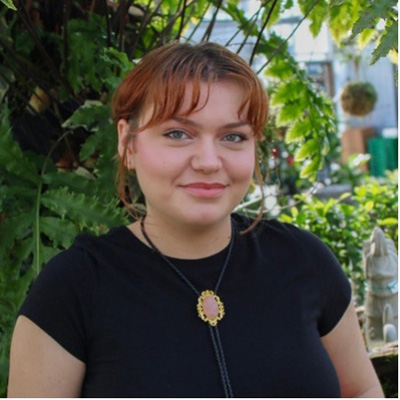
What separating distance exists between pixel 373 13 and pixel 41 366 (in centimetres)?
76

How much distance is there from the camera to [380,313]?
3451mm

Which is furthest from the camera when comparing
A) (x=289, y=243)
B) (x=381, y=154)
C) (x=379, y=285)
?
(x=381, y=154)

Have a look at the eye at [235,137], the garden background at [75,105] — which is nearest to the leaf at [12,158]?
the garden background at [75,105]

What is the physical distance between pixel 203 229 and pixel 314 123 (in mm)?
1307

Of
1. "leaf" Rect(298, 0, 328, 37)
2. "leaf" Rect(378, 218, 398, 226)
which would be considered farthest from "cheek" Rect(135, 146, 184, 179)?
"leaf" Rect(378, 218, 398, 226)

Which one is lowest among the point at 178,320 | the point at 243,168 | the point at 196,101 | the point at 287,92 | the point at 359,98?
the point at 178,320

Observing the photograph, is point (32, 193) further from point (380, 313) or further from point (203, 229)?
point (380, 313)

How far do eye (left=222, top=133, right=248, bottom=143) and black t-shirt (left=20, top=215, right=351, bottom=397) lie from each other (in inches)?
8.5

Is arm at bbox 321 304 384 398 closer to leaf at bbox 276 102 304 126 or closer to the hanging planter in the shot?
leaf at bbox 276 102 304 126

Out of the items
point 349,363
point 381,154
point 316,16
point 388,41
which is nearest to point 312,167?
point 316,16

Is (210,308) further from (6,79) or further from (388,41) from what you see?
(6,79)

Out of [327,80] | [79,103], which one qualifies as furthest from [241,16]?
[327,80]

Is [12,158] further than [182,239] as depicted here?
Yes

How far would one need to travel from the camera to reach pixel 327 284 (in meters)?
1.57
